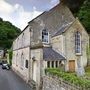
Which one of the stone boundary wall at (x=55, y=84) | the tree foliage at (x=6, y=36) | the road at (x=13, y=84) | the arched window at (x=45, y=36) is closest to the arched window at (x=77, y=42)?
the arched window at (x=45, y=36)

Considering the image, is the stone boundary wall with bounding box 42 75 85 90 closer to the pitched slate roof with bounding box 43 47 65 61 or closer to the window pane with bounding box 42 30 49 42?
the pitched slate roof with bounding box 43 47 65 61

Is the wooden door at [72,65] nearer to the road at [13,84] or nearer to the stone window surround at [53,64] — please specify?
the stone window surround at [53,64]

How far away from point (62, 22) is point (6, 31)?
241 ft

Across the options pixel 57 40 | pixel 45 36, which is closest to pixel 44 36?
pixel 45 36

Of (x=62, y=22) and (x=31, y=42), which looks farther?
(x=62, y=22)

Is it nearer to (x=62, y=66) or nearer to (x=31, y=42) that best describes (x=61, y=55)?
(x=62, y=66)

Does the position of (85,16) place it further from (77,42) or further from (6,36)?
(6,36)

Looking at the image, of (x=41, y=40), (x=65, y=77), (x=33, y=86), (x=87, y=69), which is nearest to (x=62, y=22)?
(x=41, y=40)

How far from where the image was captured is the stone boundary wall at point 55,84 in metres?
16.5

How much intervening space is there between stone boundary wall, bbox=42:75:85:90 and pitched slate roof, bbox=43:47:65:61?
5.46 m

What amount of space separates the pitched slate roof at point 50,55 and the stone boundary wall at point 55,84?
546 cm

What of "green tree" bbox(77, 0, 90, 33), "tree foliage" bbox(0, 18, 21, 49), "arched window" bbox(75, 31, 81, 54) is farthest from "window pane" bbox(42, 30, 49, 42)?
"tree foliage" bbox(0, 18, 21, 49)

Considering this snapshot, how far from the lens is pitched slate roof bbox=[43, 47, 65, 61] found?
99.3ft

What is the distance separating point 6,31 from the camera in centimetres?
10875
